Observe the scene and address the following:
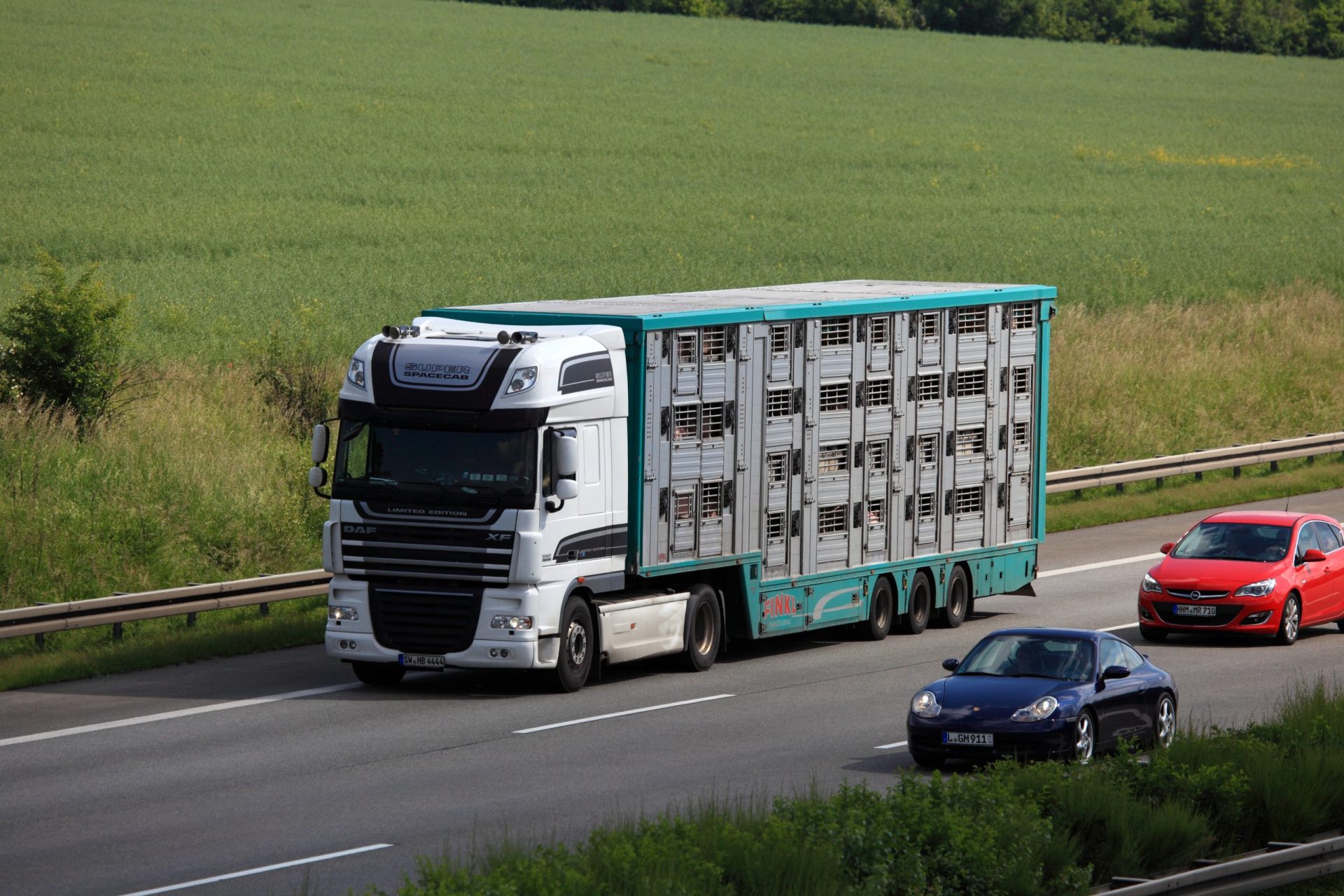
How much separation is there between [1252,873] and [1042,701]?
14.9ft

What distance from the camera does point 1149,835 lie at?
12.6 metres

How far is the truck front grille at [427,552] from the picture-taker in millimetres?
20109

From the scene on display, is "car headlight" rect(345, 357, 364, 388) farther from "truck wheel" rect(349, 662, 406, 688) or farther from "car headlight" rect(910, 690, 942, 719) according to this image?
"car headlight" rect(910, 690, 942, 719)

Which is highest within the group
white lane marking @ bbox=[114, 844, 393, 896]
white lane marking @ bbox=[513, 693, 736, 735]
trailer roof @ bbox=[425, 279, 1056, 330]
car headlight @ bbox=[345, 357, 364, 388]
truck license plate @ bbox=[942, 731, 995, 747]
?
trailer roof @ bbox=[425, 279, 1056, 330]

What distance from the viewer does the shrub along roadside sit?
10.7 meters

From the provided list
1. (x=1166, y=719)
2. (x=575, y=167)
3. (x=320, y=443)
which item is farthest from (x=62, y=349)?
(x=575, y=167)

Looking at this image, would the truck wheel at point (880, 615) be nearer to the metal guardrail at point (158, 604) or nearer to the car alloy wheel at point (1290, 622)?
the car alloy wheel at point (1290, 622)

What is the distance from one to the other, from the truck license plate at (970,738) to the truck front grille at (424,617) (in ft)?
17.9

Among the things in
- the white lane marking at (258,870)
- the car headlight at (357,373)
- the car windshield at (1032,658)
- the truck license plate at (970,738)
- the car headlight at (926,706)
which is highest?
the car headlight at (357,373)

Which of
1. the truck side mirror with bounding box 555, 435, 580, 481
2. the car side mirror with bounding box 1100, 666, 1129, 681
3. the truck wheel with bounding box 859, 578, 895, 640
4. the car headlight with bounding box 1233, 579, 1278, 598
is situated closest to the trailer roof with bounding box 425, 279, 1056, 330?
the truck side mirror with bounding box 555, 435, 580, 481

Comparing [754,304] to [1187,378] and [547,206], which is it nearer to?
[1187,378]

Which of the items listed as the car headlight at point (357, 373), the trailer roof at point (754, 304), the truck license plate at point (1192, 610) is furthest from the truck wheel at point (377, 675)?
the truck license plate at point (1192, 610)

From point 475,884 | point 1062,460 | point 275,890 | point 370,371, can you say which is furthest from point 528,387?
point 1062,460

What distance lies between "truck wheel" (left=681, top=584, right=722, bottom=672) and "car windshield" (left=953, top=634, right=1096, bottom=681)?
4.63 meters
